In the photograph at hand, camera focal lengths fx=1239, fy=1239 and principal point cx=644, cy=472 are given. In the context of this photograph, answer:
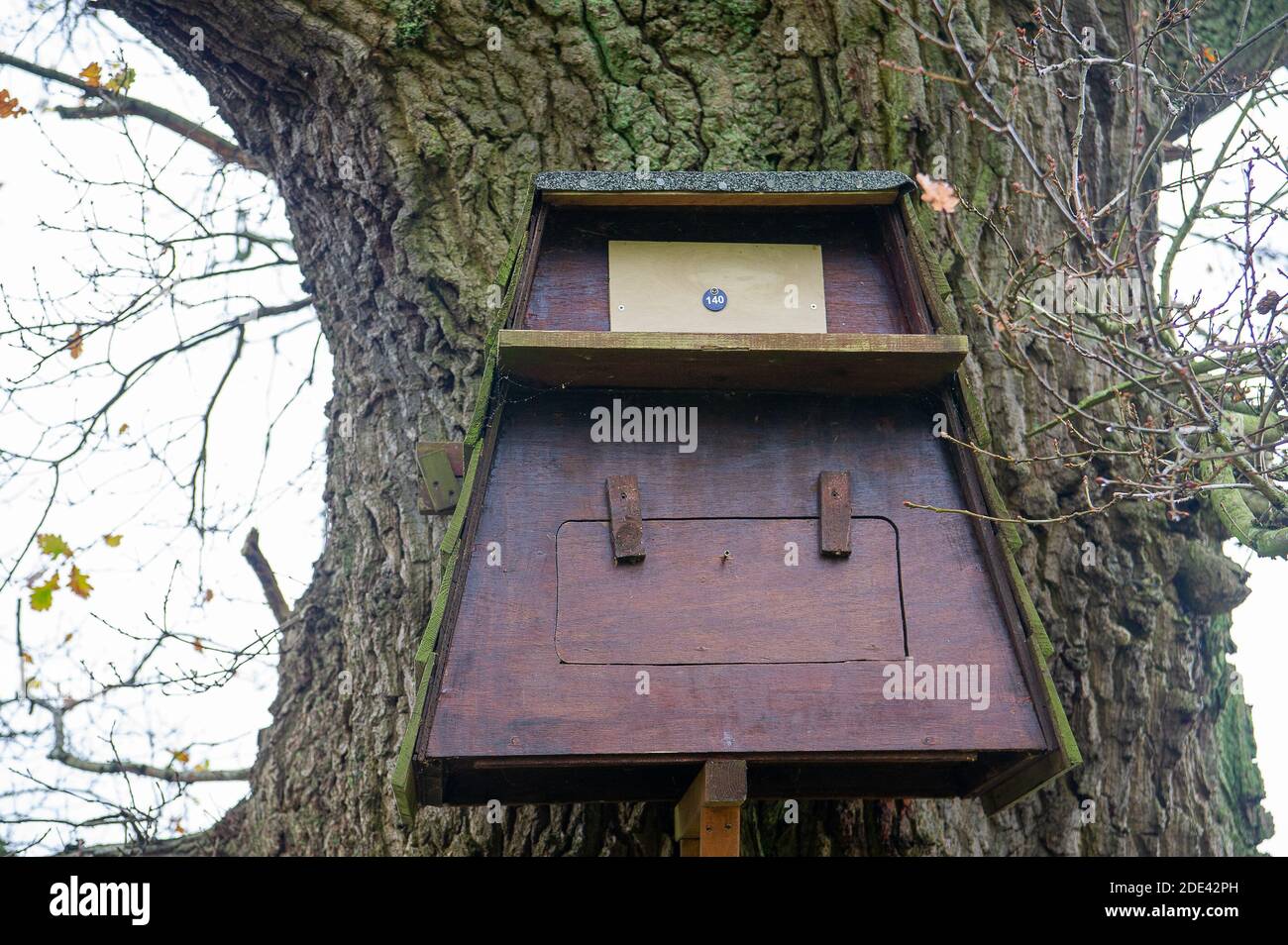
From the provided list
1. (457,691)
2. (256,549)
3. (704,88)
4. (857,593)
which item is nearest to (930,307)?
(857,593)

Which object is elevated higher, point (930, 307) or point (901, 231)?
point (901, 231)

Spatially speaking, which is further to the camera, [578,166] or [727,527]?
[578,166]

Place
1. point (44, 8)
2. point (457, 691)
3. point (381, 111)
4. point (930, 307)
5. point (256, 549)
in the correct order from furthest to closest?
point (44, 8) → point (256, 549) → point (381, 111) → point (930, 307) → point (457, 691)

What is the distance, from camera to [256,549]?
403 centimetres

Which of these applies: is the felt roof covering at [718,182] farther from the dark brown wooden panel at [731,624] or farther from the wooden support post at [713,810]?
the wooden support post at [713,810]

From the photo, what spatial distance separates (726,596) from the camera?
2098mm

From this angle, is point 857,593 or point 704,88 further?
point 704,88

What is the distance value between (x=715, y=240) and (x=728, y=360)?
34 cm

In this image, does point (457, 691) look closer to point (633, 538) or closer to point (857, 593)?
point (633, 538)

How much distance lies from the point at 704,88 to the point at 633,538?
160 centimetres

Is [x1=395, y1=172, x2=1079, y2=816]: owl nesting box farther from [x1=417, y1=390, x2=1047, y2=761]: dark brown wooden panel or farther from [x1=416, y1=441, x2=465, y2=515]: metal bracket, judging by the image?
[x1=416, y1=441, x2=465, y2=515]: metal bracket

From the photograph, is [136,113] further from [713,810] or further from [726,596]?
[713,810]

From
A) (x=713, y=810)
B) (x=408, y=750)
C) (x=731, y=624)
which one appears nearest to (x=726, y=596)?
(x=731, y=624)

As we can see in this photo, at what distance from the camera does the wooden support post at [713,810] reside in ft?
6.60
